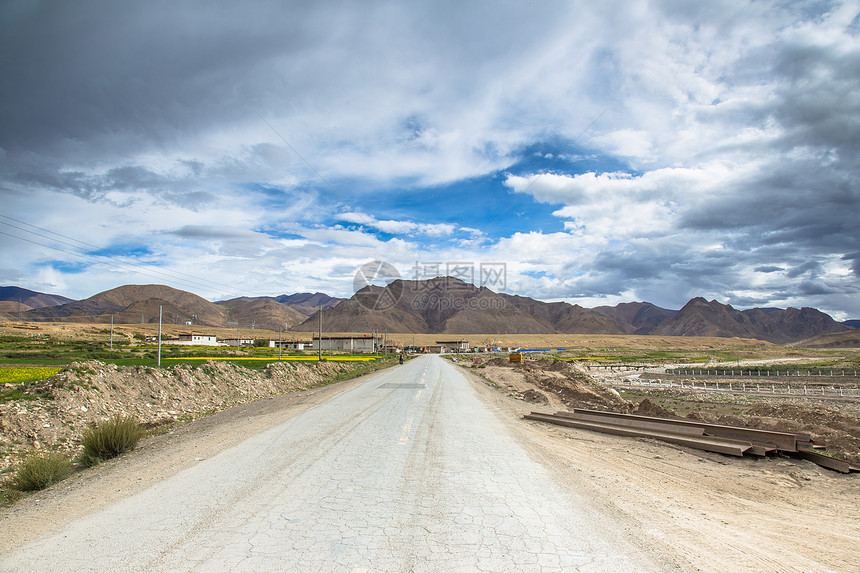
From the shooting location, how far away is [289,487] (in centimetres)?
650

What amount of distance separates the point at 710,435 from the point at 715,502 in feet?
15.7

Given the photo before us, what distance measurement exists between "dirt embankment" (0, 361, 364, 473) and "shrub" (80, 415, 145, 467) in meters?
2.23

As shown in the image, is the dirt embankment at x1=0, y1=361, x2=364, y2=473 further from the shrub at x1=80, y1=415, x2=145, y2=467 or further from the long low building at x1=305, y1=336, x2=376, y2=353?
the long low building at x1=305, y1=336, x2=376, y2=353

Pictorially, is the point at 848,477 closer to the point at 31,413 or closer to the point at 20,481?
the point at 20,481

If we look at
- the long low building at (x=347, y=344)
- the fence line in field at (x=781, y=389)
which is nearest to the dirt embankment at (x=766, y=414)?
the fence line in field at (x=781, y=389)

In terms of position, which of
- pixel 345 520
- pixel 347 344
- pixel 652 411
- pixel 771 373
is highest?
pixel 345 520

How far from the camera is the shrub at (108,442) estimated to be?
9773 millimetres

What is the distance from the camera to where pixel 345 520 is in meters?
5.21

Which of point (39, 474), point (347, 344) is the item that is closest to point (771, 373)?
point (39, 474)

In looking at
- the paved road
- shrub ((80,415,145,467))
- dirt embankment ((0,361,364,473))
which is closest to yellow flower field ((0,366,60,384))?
dirt embankment ((0,361,364,473))

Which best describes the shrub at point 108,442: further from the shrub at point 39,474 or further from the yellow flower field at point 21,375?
the yellow flower field at point 21,375

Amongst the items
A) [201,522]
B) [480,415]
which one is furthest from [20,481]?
[480,415]

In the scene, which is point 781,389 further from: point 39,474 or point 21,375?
point 21,375

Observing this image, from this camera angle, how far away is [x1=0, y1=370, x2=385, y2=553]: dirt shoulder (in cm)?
560
